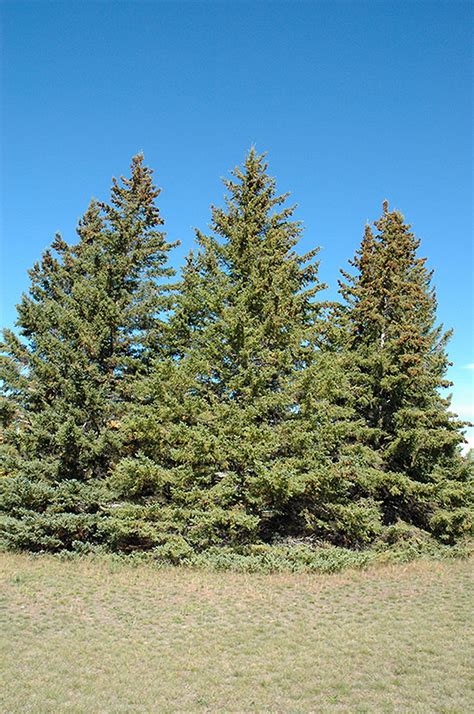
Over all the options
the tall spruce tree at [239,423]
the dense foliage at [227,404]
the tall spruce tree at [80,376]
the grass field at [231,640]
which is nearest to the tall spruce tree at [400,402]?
the dense foliage at [227,404]

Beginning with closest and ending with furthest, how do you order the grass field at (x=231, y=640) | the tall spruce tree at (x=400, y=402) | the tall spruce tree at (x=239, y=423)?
the grass field at (x=231, y=640)
the tall spruce tree at (x=239, y=423)
the tall spruce tree at (x=400, y=402)

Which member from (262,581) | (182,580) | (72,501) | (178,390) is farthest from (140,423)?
(262,581)

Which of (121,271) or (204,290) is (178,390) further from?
(121,271)

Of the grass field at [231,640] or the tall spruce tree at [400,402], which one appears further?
the tall spruce tree at [400,402]

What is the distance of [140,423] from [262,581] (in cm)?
580

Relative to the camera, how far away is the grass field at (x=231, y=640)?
246 inches

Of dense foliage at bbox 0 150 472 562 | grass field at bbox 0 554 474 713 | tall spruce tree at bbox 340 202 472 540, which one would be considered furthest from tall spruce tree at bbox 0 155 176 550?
tall spruce tree at bbox 340 202 472 540

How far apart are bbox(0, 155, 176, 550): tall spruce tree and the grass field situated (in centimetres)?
191

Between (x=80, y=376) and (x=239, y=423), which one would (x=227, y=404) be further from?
(x=80, y=376)

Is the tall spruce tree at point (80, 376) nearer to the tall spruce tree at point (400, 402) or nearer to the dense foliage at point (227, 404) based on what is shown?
the dense foliage at point (227, 404)

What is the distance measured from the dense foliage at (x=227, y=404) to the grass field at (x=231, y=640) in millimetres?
1971

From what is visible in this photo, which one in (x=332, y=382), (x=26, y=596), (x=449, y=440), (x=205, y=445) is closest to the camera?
(x=26, y=596)

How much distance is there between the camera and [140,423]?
14.6 meters

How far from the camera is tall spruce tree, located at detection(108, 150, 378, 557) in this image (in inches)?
557
